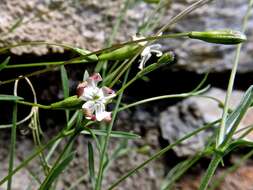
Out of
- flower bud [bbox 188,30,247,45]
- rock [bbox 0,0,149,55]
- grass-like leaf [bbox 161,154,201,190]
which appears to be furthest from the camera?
rock [bbox 0,0,149,55]

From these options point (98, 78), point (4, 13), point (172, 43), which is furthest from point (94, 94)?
point (172, 43)

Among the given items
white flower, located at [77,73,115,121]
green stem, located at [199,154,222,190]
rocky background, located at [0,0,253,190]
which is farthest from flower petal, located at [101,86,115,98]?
rocky background, located at [0,0,253,190]

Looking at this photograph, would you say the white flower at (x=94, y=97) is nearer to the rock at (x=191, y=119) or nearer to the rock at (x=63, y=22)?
the rock at (x=63, y=22)

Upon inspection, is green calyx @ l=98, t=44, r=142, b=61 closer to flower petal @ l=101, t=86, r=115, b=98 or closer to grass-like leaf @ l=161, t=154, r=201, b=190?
flower petal @ l=101, t=86, r=115, b=98

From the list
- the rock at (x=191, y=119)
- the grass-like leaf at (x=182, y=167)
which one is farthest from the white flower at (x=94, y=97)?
the rock at (x=191, y=119)

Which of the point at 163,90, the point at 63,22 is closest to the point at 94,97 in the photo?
the point at 63,22

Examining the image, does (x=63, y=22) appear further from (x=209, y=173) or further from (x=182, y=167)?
(x=209, y=173)
